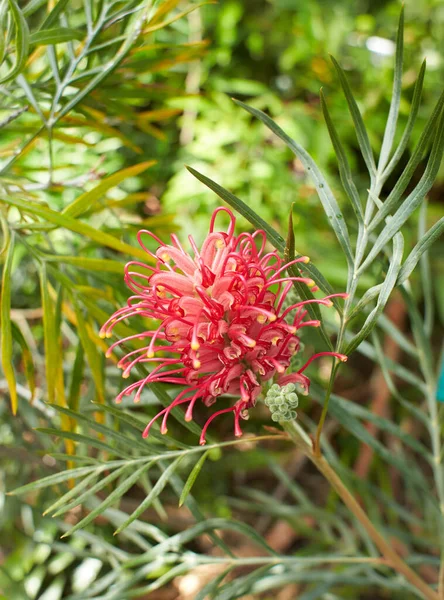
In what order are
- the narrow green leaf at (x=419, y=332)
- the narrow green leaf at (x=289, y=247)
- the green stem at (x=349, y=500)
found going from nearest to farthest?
the narrow green leaf at (x=289, y=247), the green stem at (x=349, y=500), the narrow green leaf at (x=419, y=332)

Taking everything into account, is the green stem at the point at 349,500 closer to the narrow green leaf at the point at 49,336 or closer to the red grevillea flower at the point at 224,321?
the red grevillea flower at the point at 224,321

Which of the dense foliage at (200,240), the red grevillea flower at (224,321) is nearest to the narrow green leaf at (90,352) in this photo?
the dense foliage at (200,240)

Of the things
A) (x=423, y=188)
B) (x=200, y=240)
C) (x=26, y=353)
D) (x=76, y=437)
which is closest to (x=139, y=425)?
(x=76, y=437)

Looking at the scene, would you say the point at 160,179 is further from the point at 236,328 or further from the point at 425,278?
the point at 236,328

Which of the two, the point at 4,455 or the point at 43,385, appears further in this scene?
the point at 43,385

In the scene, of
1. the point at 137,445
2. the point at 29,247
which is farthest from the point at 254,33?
the point at 137,445

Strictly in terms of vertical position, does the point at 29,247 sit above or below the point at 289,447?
above

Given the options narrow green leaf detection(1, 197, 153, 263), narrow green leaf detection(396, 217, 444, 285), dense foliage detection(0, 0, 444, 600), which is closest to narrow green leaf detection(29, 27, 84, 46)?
dense foliage detection(0, 0, 444, 600)

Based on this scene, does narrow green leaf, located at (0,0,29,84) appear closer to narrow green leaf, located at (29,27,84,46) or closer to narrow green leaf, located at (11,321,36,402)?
narrow green leaf, located at (29,27,84,46)

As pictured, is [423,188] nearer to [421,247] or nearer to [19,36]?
[421,247]
